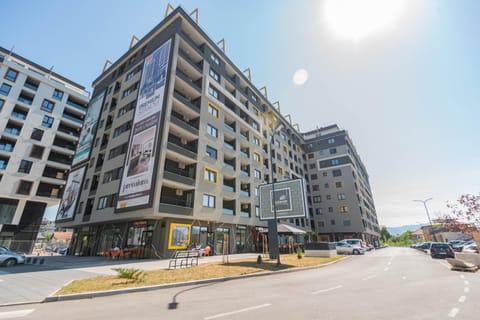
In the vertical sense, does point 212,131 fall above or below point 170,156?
above

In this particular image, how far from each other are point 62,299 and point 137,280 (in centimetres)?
273

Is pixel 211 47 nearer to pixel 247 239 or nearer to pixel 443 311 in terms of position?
pixel 247 239

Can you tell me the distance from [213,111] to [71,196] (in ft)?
77.6

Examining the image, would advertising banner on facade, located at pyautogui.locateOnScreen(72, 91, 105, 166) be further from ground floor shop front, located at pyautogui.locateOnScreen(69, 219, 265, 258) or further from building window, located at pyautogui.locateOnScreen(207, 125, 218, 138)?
building window, located at pyautogui.locateOnScreen(207, 125, 218, 138)

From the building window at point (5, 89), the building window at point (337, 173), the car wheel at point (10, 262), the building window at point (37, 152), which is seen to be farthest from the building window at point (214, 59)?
the building window at point (337, 173)

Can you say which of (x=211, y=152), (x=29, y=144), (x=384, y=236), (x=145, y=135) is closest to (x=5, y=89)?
(x=29, y=144)

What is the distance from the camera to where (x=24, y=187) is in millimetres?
36219

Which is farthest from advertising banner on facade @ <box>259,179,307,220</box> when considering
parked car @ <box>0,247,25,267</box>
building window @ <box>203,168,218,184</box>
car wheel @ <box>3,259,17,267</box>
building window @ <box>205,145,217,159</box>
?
car wheel @ <box>3,259,17,267</box>

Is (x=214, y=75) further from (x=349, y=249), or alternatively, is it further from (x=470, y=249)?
(x=470, y=249)

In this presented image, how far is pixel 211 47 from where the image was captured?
1320 inches

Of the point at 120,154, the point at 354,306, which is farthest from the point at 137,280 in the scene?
the point at 120,154

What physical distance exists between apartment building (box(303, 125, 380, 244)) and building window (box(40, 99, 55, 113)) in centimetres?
6186

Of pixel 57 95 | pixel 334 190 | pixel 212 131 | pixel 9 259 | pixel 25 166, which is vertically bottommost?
pixel 9 259

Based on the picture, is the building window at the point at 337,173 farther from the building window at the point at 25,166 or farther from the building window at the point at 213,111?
the building window at the point at 25,166
